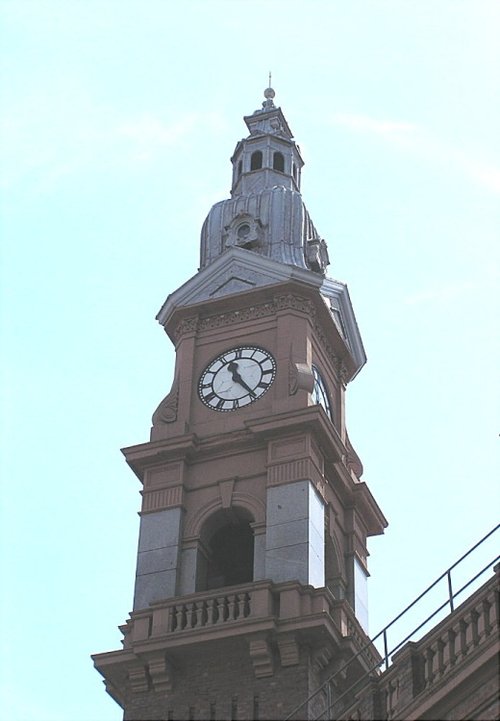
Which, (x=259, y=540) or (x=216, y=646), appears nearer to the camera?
(x=216, y=646)

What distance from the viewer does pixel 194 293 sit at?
163 ft

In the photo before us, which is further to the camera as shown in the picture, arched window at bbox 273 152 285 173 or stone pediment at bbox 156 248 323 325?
arched window at bbox 273 152 285 173

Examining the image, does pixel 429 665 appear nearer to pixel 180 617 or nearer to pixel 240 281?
pixel 180 617

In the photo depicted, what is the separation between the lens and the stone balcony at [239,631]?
129 ft

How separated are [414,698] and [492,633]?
2.03 metres

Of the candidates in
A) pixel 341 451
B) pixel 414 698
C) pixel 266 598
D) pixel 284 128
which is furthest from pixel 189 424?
pixel 414 698

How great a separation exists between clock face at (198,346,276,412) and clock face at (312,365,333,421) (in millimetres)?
1533

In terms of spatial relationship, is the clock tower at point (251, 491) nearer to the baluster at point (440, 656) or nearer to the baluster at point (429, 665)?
the baluster at point (429, 665)

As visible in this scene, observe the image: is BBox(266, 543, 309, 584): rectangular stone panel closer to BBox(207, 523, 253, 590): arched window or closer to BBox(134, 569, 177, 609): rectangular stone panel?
BBox(134, 569, 177, 609): rectangular stone panel

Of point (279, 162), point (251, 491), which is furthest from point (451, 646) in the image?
point (279, 162)

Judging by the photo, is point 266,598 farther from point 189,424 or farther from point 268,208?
point 268,208

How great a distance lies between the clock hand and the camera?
153 ft

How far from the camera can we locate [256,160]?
5578 cm

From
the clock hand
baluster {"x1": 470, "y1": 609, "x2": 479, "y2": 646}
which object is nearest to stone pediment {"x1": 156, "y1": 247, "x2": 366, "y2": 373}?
the clock hand
